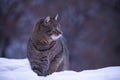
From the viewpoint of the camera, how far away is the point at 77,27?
1892 mm

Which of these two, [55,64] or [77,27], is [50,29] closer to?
[55,64]

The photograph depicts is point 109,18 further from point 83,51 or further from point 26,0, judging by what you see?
point 26,0

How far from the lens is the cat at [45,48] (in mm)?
1295

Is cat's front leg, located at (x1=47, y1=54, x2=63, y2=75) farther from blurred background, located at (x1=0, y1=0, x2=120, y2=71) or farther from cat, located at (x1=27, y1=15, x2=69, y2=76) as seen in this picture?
blurred background, located at (x1=0, y1=0, x2=120, y2=71)

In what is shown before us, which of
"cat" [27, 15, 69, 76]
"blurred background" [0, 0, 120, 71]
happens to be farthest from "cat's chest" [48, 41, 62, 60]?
"blurred background" [0, 0, 120, 71]

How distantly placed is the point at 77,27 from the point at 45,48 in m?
Answer: 0.62

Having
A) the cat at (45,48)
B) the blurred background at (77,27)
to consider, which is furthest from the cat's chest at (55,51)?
the blurred background at (77,27)

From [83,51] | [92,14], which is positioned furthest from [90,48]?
[92,14]

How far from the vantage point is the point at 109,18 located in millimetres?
1848

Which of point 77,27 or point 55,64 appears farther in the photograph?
point 77,27

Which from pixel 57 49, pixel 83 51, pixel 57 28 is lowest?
pixel 83 51

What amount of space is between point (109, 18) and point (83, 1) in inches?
8.3

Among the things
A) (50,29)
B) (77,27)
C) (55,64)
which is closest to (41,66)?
(55,64)

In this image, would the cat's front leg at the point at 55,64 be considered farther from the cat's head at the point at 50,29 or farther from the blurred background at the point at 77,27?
the blurred background at the point at 77,27
